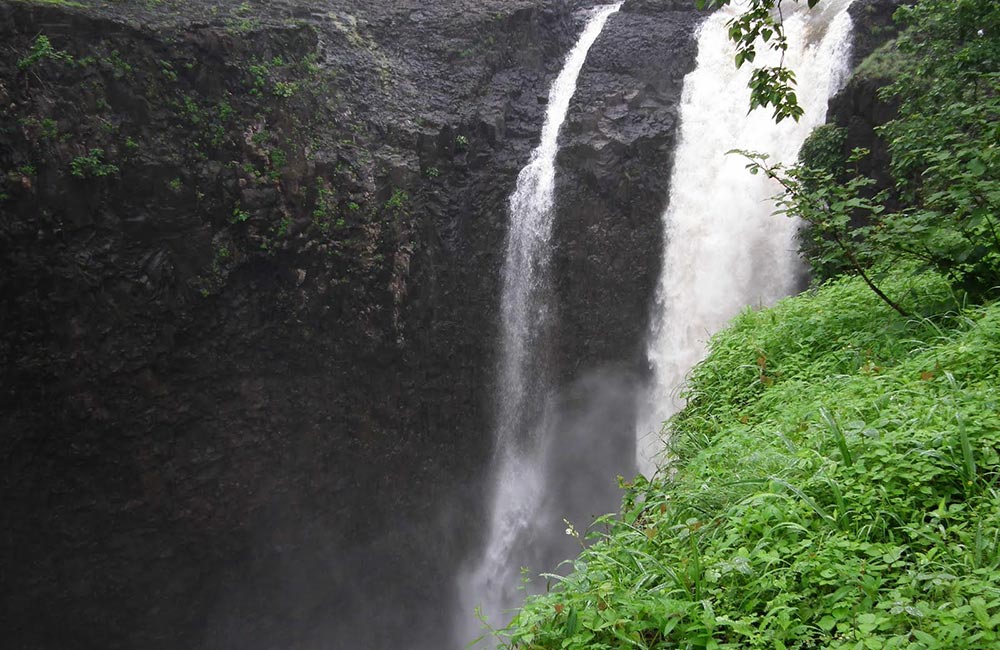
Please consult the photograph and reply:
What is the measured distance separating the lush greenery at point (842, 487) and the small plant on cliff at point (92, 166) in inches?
369

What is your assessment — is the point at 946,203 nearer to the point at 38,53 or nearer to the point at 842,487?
the point at 842,487

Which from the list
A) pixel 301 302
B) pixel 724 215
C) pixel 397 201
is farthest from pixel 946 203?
pixel 301 302

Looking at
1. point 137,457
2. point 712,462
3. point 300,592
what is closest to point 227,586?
point 300,592

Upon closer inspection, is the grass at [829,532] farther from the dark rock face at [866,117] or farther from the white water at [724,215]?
the white water at [724,215]

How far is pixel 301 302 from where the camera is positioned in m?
11.6

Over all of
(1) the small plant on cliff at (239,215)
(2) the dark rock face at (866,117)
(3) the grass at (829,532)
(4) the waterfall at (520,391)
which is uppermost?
(2) the dark rock face at (866,117)

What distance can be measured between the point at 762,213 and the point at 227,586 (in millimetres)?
11397

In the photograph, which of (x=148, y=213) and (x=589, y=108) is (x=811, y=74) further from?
(x=148, y=213)

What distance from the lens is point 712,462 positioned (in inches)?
130

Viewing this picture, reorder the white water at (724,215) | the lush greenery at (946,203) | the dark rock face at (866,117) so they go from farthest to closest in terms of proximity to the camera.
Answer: the white water at (724,215) → the dark rock face at (866,117) → the lush greenery at (946,203)

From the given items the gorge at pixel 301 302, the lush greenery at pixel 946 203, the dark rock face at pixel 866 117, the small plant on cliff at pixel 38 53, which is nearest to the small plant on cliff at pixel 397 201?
the gorge at pixel 301 302

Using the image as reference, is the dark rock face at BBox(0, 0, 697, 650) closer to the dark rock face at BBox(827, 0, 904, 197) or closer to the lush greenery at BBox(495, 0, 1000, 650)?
the dark rock face at BBox(827, 0, 904, 197)

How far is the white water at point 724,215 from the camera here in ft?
36.2

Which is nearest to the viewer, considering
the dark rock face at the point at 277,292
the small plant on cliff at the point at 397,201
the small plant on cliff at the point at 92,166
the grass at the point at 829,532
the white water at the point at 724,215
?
the grass at the point at 829,532
